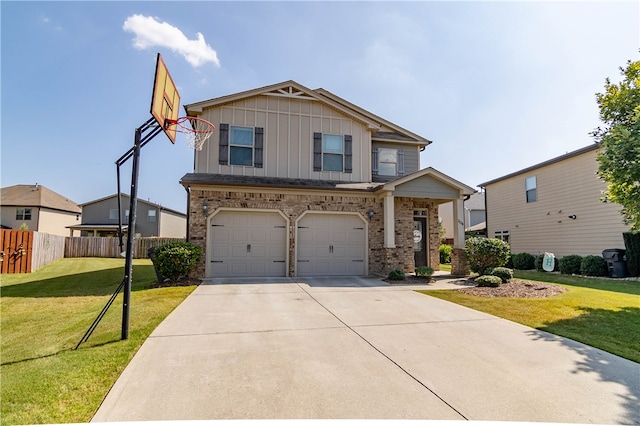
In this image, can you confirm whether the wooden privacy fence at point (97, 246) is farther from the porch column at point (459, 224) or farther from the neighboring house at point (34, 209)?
the porch column at point (459, 224)

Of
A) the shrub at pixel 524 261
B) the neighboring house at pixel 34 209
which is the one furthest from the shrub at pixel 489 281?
the neighboring house at pixel 34 209

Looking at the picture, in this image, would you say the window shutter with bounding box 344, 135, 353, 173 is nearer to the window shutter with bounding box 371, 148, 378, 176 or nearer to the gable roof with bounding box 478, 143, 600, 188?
the window shutter with bounding box 371, 148, 378, 176

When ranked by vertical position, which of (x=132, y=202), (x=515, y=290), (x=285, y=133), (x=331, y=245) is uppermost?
(x=285, y=133)

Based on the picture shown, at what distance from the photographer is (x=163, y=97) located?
5.48 metres

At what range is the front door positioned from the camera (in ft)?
45.3

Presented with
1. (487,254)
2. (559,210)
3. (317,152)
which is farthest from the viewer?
(559,210)

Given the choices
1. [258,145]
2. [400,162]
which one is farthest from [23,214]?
[400,162]

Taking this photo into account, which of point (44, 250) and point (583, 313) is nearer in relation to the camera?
point (583, 313)

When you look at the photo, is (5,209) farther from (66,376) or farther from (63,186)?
(66,376)

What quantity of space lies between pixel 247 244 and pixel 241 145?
12.7ft

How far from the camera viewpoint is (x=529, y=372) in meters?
3.68

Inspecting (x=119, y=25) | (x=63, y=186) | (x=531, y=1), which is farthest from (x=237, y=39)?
(x=63, y=186)

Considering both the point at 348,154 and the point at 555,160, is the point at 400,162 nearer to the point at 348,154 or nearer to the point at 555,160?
the point at 348,154

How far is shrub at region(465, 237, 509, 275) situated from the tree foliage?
358 centimetres
